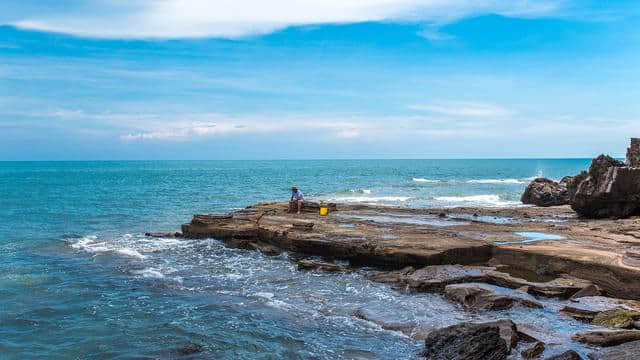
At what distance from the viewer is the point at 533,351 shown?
38.7ft

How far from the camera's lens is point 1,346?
13781 millimetres

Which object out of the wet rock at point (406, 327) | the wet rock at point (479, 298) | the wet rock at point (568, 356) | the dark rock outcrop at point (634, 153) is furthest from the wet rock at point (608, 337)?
the dark rock outcrop at point (634, 153)

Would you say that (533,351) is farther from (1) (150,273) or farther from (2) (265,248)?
(2) (265,248)

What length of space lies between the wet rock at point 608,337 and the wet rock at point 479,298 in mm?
2796

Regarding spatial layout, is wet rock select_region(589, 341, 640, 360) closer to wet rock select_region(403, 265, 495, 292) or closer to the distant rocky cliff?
wet rock select_region(403, 265, 495, 292)

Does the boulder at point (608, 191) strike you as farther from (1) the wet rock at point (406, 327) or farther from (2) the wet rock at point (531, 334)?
(1) the wet rock at point (406, 327)

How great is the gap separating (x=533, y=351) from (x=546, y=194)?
122ft

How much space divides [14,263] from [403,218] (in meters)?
20.8

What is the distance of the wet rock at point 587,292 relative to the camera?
16156mm

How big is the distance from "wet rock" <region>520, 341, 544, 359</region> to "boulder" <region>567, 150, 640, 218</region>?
2131 cm

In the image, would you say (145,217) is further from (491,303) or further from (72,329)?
(491,303)

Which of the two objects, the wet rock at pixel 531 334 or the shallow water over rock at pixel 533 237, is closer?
the wet rock at pixel 531 334

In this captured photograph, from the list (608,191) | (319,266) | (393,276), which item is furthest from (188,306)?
(608,191)

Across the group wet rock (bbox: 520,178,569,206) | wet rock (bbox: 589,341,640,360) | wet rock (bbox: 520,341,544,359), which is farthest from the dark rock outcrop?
wet rock (bbox: 520,341,544,359)
